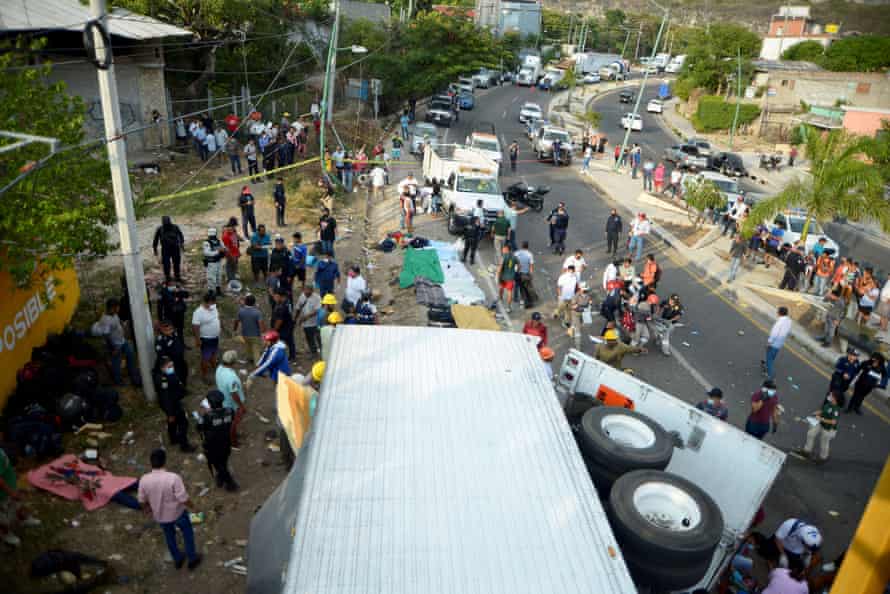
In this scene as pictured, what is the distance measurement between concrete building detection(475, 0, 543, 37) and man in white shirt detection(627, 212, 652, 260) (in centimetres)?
8202

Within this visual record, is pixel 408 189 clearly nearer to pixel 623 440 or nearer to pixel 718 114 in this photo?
pixel 623 440

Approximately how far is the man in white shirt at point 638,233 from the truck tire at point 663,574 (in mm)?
13132

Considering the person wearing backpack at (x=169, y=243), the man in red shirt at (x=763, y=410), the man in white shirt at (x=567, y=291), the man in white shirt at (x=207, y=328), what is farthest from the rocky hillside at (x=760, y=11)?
the man in white shirt at (x=207, y=328)

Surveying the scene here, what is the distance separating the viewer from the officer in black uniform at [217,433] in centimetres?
745

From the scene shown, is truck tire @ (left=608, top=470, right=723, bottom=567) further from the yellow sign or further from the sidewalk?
the sidewalk

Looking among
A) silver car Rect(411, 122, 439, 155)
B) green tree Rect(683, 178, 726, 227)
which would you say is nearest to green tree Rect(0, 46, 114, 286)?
green tree Rect(683, 178, 726, 227)

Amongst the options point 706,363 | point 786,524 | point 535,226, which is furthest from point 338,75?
point 786,524

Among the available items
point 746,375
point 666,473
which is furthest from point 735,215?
point 666,473

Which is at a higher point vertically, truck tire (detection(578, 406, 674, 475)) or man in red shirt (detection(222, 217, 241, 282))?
truck tire (detection(578, 406, 674, 475))

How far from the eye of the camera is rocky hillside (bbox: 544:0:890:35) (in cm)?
7237

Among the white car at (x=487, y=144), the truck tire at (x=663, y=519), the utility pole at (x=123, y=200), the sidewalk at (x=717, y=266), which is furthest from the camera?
the white car at (x=487, y=144)

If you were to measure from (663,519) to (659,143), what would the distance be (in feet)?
145

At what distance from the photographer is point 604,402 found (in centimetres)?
811

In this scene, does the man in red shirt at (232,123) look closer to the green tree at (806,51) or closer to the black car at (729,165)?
the black car at (729,165)
